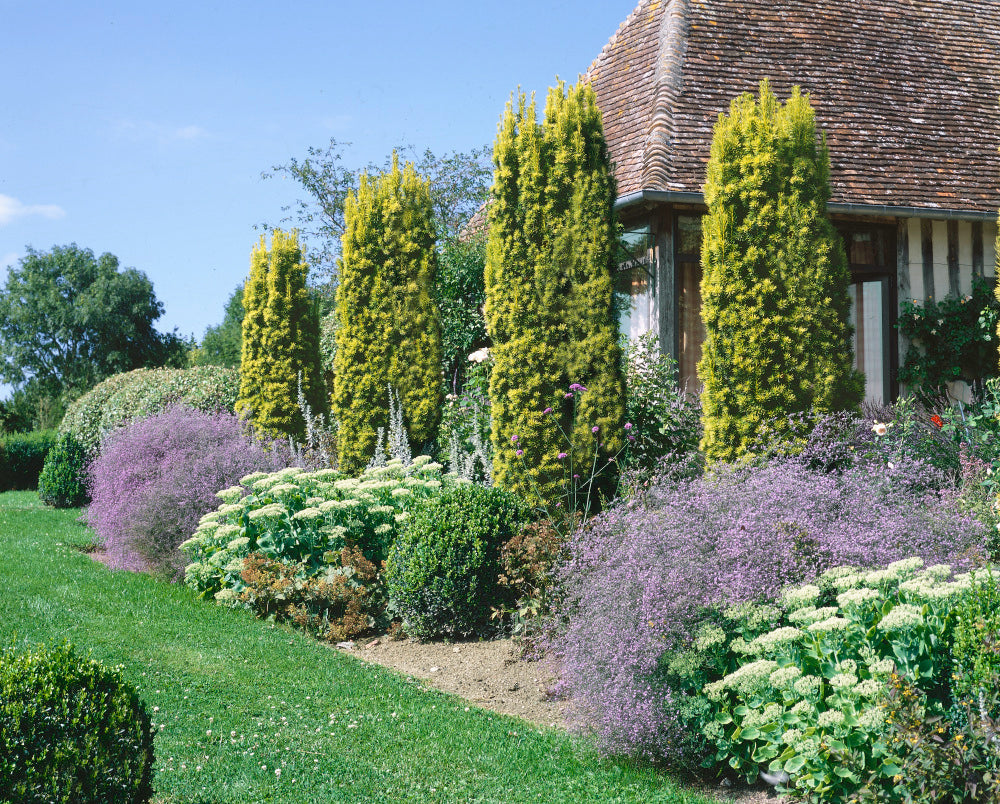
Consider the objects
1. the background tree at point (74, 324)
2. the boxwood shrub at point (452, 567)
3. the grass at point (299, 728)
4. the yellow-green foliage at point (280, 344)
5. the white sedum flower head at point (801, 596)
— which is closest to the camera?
the white sedum flower head at point (801, 596)

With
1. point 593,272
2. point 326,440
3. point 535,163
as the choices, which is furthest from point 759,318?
point 326,440

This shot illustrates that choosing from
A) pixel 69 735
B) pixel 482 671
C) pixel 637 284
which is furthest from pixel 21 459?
pixel 69 735

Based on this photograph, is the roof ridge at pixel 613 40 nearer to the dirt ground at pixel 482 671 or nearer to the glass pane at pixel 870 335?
the glass pane at pixel 870 335

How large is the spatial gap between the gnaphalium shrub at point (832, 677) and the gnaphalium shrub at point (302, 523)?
389 centimetres

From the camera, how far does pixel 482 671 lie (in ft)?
20.0

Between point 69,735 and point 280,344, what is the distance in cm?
1093

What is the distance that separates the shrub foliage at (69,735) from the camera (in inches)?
135

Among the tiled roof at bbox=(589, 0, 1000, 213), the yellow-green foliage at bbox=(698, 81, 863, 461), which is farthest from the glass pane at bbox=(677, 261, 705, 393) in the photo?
the yellow-green foliage at bbox=(698, 81, 863, 461)

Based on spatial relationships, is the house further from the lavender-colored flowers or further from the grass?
the grass

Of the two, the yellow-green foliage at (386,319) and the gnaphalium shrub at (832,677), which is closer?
the gnaphalium shrub at (832,677)

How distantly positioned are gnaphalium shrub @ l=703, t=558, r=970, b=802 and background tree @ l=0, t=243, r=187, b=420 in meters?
46.7

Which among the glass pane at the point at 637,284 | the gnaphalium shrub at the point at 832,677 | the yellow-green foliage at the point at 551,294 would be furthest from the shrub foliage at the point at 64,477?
the gnaphalium shrub at the point at 832,677

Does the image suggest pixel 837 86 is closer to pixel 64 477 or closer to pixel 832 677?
pixel 832 677

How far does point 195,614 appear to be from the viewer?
7.55 metres
